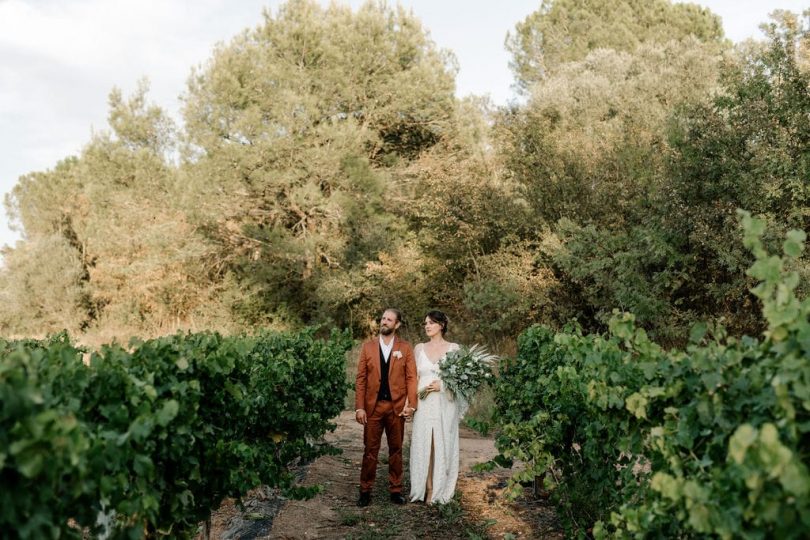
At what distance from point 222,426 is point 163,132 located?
1153 inches

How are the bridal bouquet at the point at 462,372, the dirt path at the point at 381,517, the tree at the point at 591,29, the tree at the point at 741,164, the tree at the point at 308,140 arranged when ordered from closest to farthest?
the dirt path at the point at 381,517, the bridal bouquet at the point at 462,372, the tree at the point at 741,164, the tree at the point at 308,140, the tree at the point at 591,29

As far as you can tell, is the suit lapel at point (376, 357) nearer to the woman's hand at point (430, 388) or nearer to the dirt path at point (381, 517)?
the woman's hand at point (430, 388)

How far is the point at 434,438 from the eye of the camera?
7.46 metres

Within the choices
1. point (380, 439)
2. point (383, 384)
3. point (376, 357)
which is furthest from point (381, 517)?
point (376, 357)

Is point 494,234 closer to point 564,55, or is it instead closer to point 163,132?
point 163,132

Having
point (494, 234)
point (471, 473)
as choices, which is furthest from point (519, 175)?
point (471, 473)

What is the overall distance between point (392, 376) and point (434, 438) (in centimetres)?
80

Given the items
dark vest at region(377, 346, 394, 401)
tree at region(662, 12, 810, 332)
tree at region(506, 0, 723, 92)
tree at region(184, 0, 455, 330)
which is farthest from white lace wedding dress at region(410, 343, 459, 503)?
tree at region(506, 0, 723, 92)

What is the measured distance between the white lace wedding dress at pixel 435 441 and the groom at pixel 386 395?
0.16m

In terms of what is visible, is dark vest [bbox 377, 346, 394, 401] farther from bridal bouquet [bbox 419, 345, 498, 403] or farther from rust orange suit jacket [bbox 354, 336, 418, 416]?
bridal bouquet [bbox 419, 345, 498, 403]

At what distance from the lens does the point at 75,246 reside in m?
34.6

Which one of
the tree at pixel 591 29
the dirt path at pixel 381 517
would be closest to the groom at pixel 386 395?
the dirt path at pixel 381 517

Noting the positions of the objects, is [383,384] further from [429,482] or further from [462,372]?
[429,482]

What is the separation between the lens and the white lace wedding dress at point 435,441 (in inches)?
292
